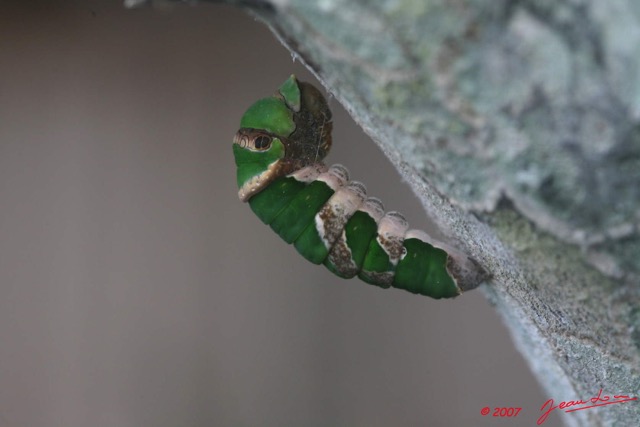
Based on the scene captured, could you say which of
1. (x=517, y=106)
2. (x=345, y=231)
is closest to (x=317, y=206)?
(x=345, y=231)
